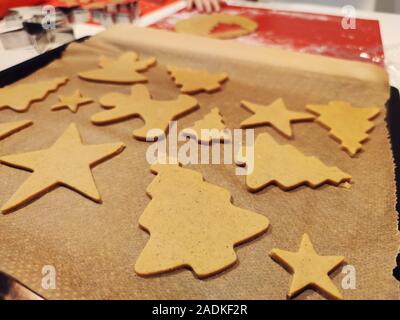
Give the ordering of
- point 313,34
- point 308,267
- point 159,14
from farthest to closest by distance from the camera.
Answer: point 159,14 → point 313,34 → point 308,267

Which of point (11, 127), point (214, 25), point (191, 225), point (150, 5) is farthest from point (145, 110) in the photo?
point (150, 5)

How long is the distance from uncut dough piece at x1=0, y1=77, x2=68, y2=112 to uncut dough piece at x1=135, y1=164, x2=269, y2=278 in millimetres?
526

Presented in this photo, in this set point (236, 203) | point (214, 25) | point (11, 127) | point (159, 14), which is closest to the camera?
point (236, 203)

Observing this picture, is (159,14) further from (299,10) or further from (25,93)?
(25,93)

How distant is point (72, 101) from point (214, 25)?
837 mm

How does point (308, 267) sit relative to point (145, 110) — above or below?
below

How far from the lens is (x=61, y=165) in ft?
3.00

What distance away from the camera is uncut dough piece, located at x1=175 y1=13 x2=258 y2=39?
161 cm

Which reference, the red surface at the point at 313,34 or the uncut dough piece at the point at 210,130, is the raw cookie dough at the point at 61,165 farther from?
the red surface at the point at 313,34

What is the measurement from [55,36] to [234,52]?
73 centimetres

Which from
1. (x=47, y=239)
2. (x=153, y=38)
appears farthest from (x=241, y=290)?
(x=153, y=38)

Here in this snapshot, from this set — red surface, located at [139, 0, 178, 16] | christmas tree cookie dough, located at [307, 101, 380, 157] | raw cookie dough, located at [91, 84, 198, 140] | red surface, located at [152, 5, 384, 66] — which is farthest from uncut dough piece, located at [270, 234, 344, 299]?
red surface, located at [139, 0, 178, 16]

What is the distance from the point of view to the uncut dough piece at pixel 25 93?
113 centimetres
